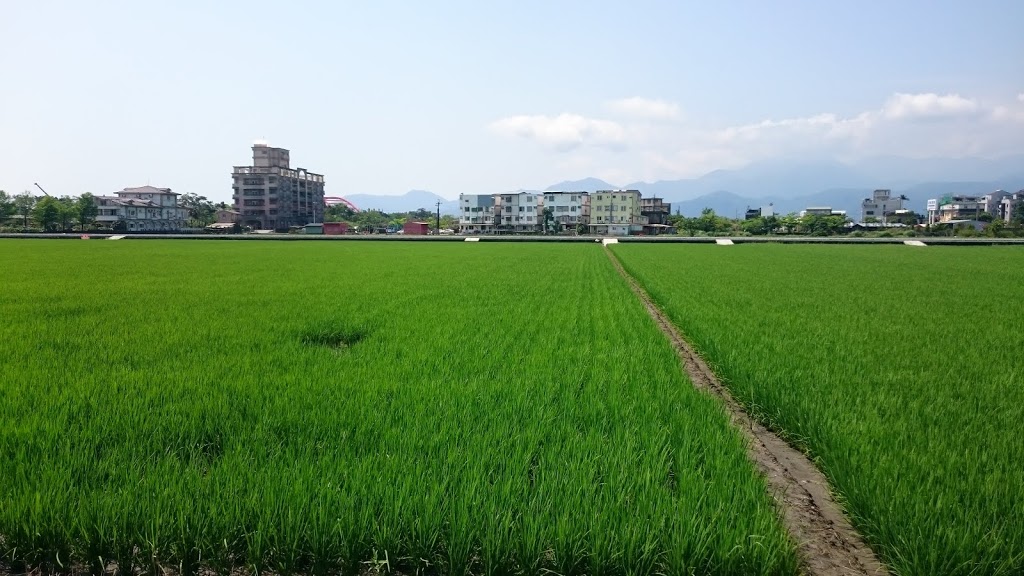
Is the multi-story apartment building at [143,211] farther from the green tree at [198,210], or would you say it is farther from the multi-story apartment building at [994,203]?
the multi-story apartment building at [994,203]

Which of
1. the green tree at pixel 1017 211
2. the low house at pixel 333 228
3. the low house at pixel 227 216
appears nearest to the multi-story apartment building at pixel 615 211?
the low house at pixel 333 228

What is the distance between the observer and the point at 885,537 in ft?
9.07

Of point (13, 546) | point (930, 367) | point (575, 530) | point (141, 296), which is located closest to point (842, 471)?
point (575, 530)

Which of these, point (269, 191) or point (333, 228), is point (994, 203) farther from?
point (269, 191)

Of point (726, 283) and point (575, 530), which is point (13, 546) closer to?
point (575, 530)

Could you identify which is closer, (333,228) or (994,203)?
(333,228)

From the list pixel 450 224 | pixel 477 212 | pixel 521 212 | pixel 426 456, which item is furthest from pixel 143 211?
pixel 426 456

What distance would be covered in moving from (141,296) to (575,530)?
12.1 metres

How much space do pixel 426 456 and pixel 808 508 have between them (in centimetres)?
228

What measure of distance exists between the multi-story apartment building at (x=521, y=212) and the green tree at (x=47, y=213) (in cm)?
6180

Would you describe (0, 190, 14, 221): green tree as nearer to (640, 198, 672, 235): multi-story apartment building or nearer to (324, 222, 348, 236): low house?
(324, 222, 348, 236): low house

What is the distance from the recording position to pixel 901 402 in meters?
4.84

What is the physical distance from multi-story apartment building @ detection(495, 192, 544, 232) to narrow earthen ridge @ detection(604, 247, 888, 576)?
94.1m

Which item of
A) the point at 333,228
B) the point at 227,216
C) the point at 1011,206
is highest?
the point at 1011,206
